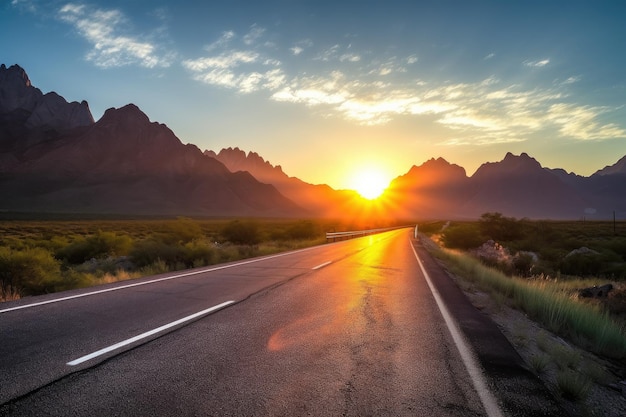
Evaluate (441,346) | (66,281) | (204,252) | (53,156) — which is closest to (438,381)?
(441,346)

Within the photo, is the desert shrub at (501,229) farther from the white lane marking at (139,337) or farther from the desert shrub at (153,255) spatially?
the white lane marking at (139,337)

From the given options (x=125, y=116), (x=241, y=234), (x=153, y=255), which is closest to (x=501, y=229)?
(x=241, y=234)

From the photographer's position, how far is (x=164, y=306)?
21.9 feet

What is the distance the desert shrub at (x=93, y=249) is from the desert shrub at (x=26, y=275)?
30.4 feet

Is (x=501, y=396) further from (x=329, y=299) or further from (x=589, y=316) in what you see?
(x=589, y=316)

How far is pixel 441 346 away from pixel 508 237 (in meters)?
42.2

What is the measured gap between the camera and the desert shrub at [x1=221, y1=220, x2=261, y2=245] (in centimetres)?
3019

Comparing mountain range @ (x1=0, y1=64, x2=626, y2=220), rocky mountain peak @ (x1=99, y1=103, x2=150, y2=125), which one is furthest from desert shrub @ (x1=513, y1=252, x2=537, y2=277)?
rocky mountain peak @ (x1=99, y1=103, x2=150, y2=125)

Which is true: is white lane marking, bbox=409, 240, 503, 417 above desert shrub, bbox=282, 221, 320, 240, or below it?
below

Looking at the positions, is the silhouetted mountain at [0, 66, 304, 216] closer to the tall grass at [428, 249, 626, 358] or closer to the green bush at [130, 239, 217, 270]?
the green bush at [130, 239, 217, 270]

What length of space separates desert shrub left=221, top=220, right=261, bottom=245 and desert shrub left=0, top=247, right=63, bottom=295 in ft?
62.6

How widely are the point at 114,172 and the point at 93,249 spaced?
150711 mm

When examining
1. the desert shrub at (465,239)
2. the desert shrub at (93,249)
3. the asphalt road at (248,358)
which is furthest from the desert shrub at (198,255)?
the desert shrub at (465,239)

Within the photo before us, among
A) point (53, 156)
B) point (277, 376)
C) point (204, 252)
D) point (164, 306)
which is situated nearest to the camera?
point (277, 376)
